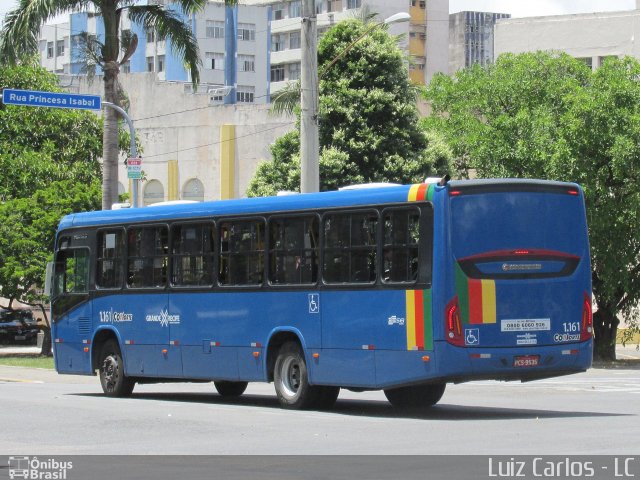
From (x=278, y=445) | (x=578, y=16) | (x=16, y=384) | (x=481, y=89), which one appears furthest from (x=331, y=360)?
(x=578, y=16)

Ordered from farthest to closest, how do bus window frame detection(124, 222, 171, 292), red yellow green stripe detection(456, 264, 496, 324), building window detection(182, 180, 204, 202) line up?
building window detection(182, 180, 204, 202), bus window frame detection(124, 222, 171, 292), red yellow green stripe detection(456, 264, 496, 324)

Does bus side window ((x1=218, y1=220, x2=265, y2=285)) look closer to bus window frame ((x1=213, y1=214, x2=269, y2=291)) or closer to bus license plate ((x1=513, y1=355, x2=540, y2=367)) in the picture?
bus window frame ((x1=213, y1=214, x2=269, y2=291))

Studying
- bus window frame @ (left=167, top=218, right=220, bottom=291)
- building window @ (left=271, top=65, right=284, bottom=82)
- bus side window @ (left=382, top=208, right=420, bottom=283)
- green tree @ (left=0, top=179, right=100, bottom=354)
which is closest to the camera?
bus side window @ (left=382, top=208, right=420, bottom=283)

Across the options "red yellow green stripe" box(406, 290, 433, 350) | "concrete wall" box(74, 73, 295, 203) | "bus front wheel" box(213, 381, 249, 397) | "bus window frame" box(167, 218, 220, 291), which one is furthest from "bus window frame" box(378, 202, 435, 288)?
"concrete wall" box(74, 73, 295, 203)

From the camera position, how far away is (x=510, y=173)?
131ft

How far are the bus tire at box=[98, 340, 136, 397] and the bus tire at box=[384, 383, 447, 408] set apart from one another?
527 cm

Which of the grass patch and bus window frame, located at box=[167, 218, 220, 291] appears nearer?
bus window frame, located at box=[167, 218, 220, 291]

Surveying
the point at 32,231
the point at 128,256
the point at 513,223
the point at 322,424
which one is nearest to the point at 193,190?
the point at 32,231

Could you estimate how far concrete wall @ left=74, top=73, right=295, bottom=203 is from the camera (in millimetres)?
67750

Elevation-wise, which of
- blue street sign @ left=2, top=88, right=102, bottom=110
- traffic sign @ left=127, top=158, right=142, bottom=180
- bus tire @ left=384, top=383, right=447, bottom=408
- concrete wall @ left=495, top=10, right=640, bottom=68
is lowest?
bus tire @ left=384, top=383, right=447, bottom=408

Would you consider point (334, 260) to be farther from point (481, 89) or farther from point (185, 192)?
point (185, 192)

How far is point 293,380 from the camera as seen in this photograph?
20.6 meters

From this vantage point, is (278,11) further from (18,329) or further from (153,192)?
(18,329)

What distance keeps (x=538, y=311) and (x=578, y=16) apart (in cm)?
5099
